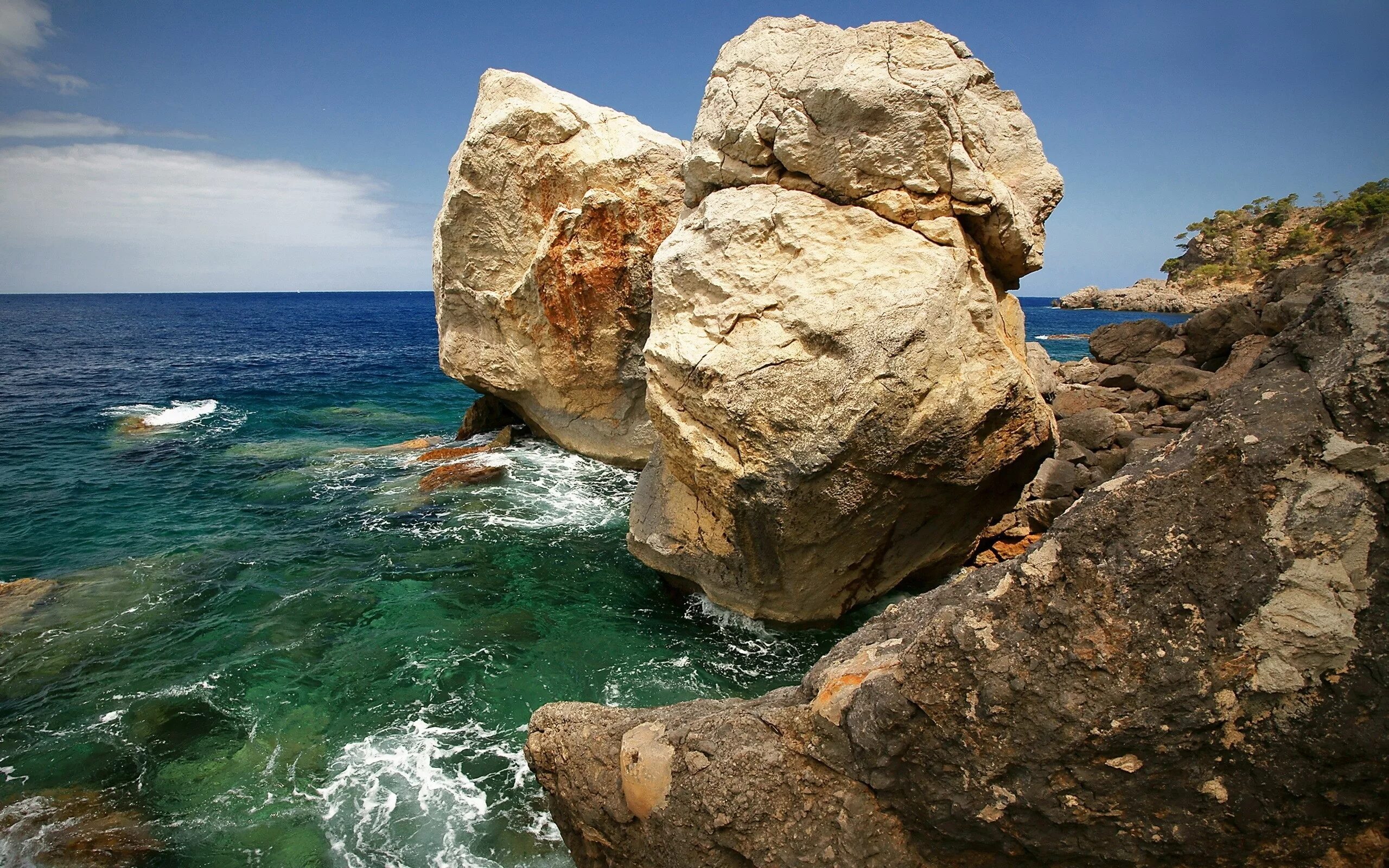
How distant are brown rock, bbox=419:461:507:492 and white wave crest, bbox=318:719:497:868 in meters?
7.95

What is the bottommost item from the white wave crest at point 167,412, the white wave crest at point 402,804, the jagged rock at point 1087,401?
the white wave crest at point 402,804

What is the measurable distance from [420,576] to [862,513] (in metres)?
7.18

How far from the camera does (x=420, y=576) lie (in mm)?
11133

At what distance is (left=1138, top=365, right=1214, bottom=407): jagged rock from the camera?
1592 cm

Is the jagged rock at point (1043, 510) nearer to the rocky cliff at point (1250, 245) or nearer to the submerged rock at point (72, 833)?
the submerged rock at point (72, 833)

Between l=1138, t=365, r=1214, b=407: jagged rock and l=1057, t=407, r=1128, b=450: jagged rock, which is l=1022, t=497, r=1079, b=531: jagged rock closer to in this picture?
l=1057, t=407, r=1128, b=450: jagged rock

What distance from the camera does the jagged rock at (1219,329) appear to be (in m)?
18.0

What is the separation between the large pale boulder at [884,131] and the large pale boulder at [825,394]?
35 centimetres

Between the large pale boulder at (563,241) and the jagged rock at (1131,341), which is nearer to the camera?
the large pale boulder at (563,241)

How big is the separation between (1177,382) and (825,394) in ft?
44.4

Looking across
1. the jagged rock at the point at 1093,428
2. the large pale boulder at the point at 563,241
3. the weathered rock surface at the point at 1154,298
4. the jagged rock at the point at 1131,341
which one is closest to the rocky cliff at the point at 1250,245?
the weathered rock surface at the point at 1154,298

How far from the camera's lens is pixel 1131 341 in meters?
23.3

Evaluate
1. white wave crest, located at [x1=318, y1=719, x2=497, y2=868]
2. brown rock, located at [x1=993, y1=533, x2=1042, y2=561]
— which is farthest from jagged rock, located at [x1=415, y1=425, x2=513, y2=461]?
brown rock, located at [x1=993, y1=533, x2=1042, y2=561]

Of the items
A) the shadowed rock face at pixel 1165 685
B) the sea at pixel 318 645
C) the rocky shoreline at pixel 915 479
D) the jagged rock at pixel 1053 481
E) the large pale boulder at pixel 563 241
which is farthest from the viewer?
the large pale boulder at pixel 563 241
